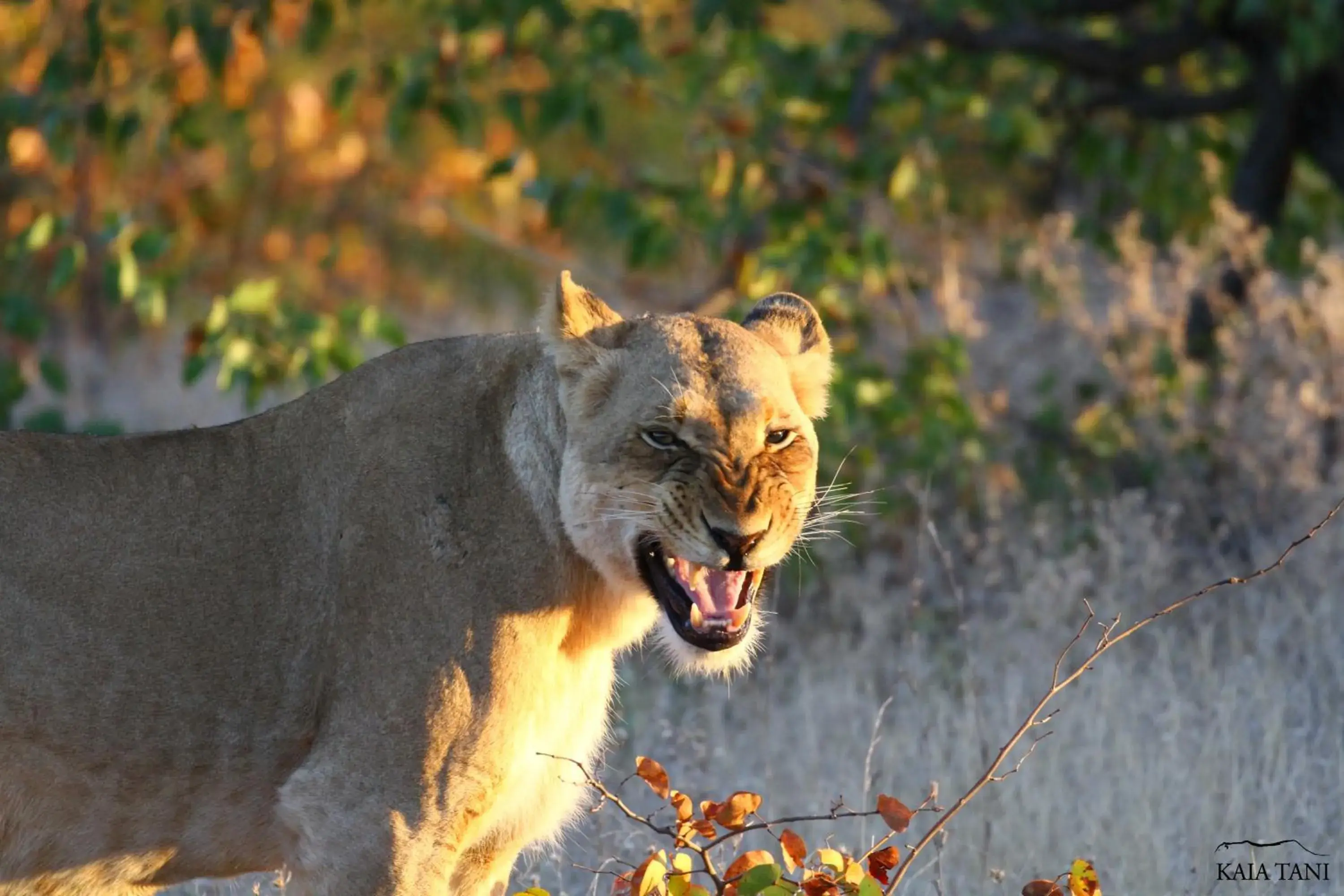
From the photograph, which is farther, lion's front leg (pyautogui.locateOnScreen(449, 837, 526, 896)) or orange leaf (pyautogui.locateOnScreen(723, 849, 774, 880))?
lion's front leg (pyautogui.locateOnScreen(449, 837, 526, 896))

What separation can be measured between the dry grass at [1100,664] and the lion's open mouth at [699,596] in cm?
74

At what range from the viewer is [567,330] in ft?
10.8

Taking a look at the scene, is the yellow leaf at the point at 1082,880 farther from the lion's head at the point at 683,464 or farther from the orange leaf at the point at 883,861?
the lion's head at the point at 683,464

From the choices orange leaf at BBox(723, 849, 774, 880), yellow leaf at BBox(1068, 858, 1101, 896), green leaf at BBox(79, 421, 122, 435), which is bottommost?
yellow leaf at BBox(1068, 858, 1101, 896)

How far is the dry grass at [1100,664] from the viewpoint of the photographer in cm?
448

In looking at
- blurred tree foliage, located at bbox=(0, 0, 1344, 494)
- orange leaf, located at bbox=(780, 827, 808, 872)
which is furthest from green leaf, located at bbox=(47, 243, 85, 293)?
orange leaf, located at bbox=(780, 827, 808, 872)

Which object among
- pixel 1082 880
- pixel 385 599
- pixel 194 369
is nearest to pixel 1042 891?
pixel 1082 880

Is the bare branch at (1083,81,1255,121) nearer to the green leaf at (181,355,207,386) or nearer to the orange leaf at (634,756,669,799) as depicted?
the green leaf at (181,355,207,386)

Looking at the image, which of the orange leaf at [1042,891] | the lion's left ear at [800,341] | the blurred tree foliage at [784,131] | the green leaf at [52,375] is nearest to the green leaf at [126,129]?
the blurred tree foliage at [784,131]

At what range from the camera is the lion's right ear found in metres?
3.29

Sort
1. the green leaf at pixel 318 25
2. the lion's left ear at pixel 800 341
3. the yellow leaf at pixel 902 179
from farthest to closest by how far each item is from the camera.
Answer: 1. the green leaf at pixel 318 25
2. the yellow leaf at pixel 902 179
3. the lion's left ear at pixel 800 341

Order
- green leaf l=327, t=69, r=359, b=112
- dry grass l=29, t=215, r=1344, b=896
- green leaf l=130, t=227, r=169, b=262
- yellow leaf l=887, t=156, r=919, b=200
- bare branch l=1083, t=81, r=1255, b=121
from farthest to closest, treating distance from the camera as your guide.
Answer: bare branch l=1083, t=81, r=1255, b=121
yellow leaf l=887, t=156, r=919, b=200
green leaf l=327, t=69, r=359, b=112
green leaf l=130, t=227, r=169, b=262
dry grass l=29, t=215, r=1344, b=896

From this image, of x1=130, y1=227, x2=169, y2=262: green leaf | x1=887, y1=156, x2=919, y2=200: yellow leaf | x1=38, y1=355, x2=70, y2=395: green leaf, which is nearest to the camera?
x1=130, y1=227, x2=169, y2=262: green leaf

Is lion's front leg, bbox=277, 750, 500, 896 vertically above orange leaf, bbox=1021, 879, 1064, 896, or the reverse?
lion's front leg, bbox=277, 750, 500, 896
